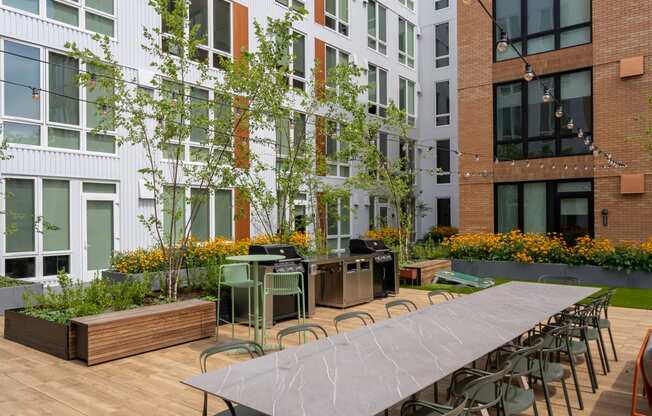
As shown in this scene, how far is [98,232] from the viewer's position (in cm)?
1120

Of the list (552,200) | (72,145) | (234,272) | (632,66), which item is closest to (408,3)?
(632,66)

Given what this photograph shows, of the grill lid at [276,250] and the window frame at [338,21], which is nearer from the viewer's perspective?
the grill lid at [276,250]

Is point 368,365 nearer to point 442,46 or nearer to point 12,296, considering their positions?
point 12,296

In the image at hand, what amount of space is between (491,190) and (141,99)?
34.4 ft

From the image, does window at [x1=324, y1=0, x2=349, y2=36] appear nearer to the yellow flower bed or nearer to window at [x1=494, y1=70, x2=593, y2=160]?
window at [x1=494, y1=70, x2=593, y2=160]

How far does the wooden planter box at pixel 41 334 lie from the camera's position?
5777 millimetres

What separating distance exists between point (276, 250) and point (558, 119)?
374 inches

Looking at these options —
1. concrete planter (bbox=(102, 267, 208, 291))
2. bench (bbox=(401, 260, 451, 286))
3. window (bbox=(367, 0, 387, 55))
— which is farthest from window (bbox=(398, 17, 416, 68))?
concrete planter (bbox=(102, 267, 208, 291))

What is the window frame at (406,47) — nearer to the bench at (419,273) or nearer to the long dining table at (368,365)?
the bench at (419,273)

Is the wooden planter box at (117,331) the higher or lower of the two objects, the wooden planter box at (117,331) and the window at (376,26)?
the lower

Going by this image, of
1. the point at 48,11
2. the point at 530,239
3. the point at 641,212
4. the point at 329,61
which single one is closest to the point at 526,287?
the point at 530,239

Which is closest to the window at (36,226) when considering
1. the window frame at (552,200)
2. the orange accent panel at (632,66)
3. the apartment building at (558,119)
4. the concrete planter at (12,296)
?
the concrete planter at (12,296)

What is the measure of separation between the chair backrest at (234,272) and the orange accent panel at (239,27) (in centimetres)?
864

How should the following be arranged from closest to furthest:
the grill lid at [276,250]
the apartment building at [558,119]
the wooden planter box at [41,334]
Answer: the wooden planter box at [41,334], the grill lid at [276,250], the apartment building at [558,119]
